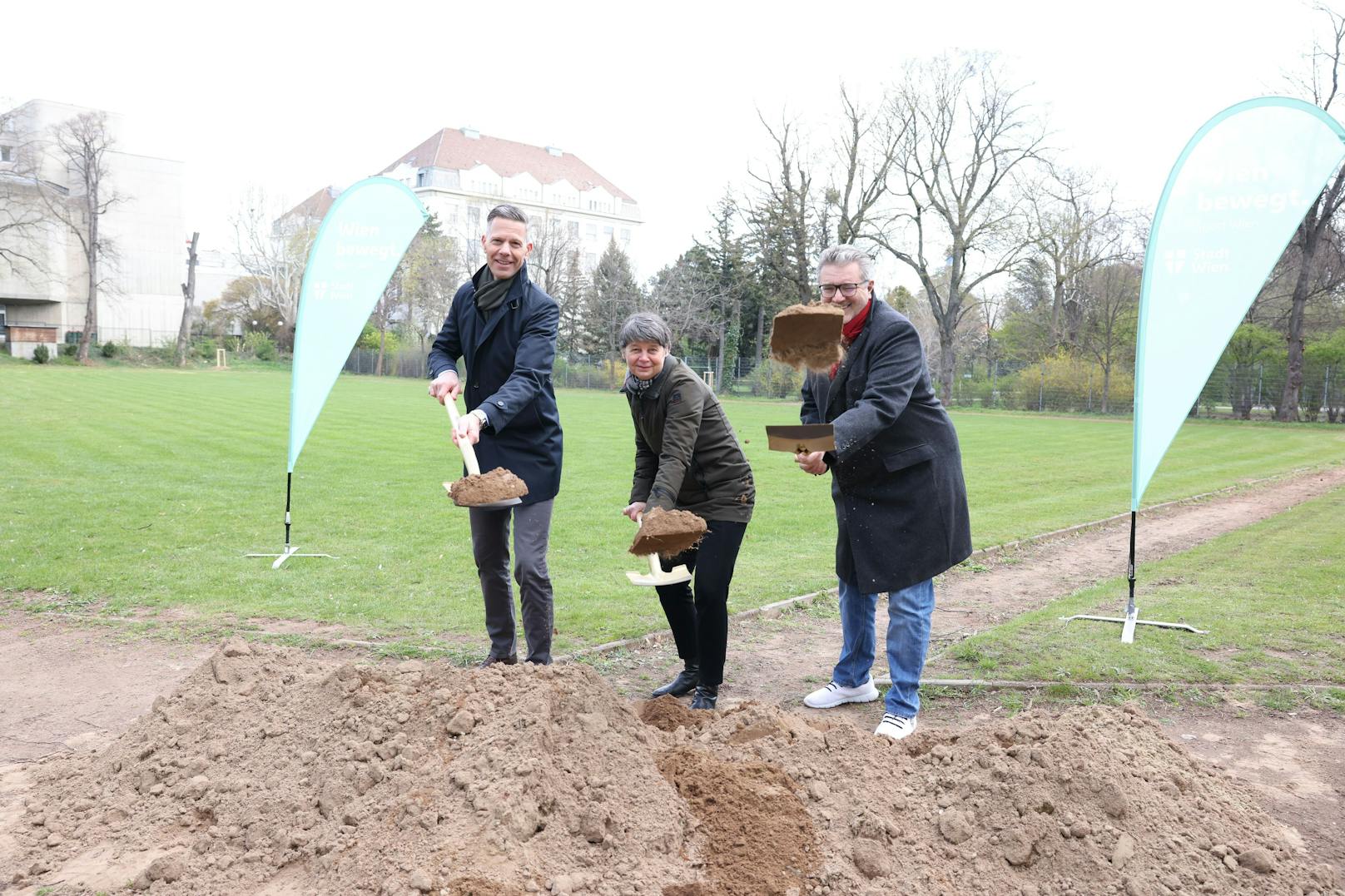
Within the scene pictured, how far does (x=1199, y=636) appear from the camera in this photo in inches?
232

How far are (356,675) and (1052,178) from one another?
134ft

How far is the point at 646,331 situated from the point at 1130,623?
3.86 m

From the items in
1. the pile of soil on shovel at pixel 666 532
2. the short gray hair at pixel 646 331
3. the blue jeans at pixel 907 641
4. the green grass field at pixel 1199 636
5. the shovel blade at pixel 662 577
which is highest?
the short gray hair at pixel 646 331

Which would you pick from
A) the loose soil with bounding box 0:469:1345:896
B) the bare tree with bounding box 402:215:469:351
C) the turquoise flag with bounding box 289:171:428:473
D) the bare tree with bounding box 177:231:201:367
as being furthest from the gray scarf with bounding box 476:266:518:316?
the bare tree with bounding box 402:215:469:351

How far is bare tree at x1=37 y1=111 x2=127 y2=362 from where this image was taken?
45594 mm

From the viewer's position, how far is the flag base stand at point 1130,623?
228 inches

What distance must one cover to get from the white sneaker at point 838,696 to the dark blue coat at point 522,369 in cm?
163

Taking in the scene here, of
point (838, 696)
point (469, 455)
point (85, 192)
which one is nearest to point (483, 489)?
point (469, 455)

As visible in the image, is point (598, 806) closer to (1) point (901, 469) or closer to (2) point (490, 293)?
(1) point (901, 469)

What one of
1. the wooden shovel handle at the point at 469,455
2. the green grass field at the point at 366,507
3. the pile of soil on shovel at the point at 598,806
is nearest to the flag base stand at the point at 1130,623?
the green grass field at the point at 366,507

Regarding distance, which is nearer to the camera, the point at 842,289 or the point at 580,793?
the point at 580,793

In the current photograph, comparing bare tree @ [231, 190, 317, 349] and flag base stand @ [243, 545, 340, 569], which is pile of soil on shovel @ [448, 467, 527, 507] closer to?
flag base stand @ [243, 545, 340, 569]

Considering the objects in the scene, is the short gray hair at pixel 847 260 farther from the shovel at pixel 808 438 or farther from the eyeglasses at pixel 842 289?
the shovel at pixel 808 438

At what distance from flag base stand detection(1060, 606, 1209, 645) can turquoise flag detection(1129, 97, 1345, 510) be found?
2.73ft
